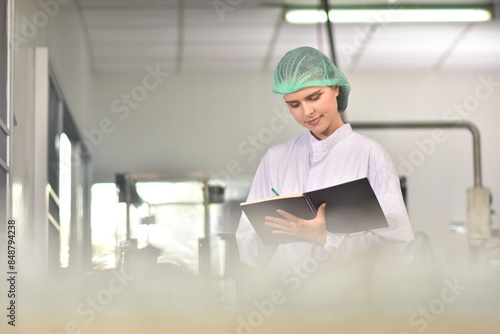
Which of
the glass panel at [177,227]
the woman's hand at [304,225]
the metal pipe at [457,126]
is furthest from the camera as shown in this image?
the glass panel at [177,227]

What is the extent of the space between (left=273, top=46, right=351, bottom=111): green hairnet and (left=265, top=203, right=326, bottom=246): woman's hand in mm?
260

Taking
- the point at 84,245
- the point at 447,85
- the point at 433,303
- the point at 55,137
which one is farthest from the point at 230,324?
the point at 447,85

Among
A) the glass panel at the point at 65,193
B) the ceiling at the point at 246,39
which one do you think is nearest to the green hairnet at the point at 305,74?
the glass panel at the point at 65,193

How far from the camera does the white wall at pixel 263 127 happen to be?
23.1 feet

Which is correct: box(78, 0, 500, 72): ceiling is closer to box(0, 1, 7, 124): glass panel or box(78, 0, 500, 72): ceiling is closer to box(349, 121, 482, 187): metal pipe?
box(349, 121, 482, 187): metal pipe

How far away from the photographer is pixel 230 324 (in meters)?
0.79

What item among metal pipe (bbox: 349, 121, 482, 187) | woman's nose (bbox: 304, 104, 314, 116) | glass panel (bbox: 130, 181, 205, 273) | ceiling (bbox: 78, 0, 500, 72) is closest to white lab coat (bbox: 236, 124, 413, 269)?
woman's nose (bbox: 304, 104, 314, 116)

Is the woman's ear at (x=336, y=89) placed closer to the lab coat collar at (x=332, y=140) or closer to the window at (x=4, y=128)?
the lab coat collar at (x=332, y=140)

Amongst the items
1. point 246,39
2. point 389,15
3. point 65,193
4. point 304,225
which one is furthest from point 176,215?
point 304,225

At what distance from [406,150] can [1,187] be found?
5833 millimetres

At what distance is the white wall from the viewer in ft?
23.1

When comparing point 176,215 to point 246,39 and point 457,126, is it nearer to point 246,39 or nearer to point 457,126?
point 246,39

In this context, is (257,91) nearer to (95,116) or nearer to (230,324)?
(95,116)

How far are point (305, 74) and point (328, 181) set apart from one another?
0.23 meters
